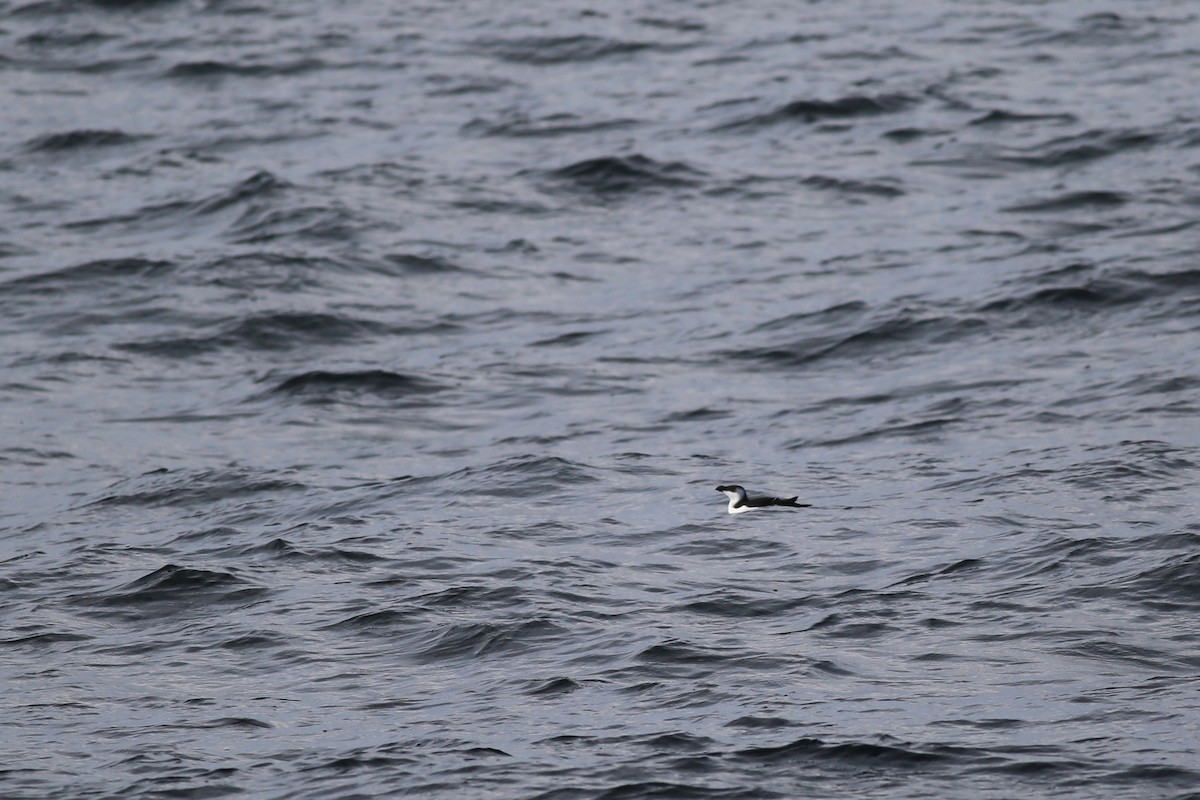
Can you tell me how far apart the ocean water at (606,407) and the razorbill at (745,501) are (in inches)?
8.6

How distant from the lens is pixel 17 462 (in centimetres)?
1697

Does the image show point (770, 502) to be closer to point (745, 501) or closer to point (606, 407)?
point (745, 501)

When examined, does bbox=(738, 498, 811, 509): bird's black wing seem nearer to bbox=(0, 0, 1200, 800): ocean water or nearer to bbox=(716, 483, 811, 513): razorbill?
bbox=(716, 483, 811, 513): razorbill

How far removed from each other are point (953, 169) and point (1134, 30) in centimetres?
753

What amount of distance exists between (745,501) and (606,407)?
3594mm

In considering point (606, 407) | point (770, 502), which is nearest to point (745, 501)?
point (770, 502)

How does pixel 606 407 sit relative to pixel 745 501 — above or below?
below

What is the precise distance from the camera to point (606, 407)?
17.8 meters

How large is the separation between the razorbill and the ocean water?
0.22 meters

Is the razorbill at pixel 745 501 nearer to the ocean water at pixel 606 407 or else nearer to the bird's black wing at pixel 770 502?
the bird's black wing at pixel 770 502

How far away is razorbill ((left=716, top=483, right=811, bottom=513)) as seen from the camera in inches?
562

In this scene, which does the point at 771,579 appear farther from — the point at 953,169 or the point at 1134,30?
the point at 1134,30

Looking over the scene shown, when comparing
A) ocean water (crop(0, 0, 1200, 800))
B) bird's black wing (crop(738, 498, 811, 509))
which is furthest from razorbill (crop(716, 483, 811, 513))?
ocean water (crop(0, 0, 1200, 800))

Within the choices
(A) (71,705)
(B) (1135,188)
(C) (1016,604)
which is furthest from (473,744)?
(B) (1135,188)
